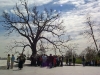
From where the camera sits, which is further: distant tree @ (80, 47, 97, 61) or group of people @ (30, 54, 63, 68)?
distant tree @ (80, 47, 97, 61)

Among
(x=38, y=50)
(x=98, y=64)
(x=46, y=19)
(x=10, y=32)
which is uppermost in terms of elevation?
(x=46, y=19)

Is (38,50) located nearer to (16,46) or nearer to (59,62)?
(16,46)

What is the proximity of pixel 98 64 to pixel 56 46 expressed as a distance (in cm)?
868

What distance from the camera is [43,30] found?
39031 mm

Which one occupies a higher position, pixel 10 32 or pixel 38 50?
pixel 10 32

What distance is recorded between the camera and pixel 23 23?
38562 mm

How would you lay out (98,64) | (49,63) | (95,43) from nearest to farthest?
(49,63) < (98,64) < (95,43)

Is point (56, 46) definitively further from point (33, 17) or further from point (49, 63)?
point (49, 63)

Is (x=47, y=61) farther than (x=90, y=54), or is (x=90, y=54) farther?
(x=90, y=54)

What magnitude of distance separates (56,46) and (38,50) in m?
3.59

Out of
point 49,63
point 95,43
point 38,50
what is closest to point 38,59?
point 49,63

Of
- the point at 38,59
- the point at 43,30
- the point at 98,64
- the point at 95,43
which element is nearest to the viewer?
the point at 38,59

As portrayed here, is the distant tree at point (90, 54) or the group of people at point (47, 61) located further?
the distant tree at point (90, 54)

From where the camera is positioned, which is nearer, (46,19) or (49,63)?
(49,63)
